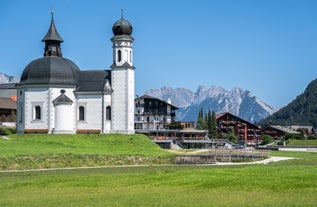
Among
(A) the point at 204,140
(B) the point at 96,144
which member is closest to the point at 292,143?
(A) the point at 204,140

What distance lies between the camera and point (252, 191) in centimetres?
2986

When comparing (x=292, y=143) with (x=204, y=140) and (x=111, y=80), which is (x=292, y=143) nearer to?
(x=204, y=140)

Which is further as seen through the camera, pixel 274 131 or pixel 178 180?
pixel 274 131

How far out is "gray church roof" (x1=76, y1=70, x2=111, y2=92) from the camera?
281ft

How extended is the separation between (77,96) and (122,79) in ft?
24.4

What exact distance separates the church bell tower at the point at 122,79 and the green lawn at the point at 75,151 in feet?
12.9

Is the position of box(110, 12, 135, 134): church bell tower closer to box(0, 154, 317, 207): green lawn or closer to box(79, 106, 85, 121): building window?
box(79, 106, 85, 121): building window

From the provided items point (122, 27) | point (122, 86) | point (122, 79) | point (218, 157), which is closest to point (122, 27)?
point (122, 27)

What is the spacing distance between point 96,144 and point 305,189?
47.6 metres

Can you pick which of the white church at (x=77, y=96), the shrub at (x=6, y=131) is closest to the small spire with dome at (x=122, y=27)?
the white church at (x=77, y=96)

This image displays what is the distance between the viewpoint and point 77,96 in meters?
86.0

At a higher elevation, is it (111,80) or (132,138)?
(111,80)

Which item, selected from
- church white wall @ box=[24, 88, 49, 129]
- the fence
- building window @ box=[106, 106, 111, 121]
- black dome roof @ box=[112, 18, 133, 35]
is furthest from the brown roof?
the fence

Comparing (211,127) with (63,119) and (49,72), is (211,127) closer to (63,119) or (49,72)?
(63,119)
